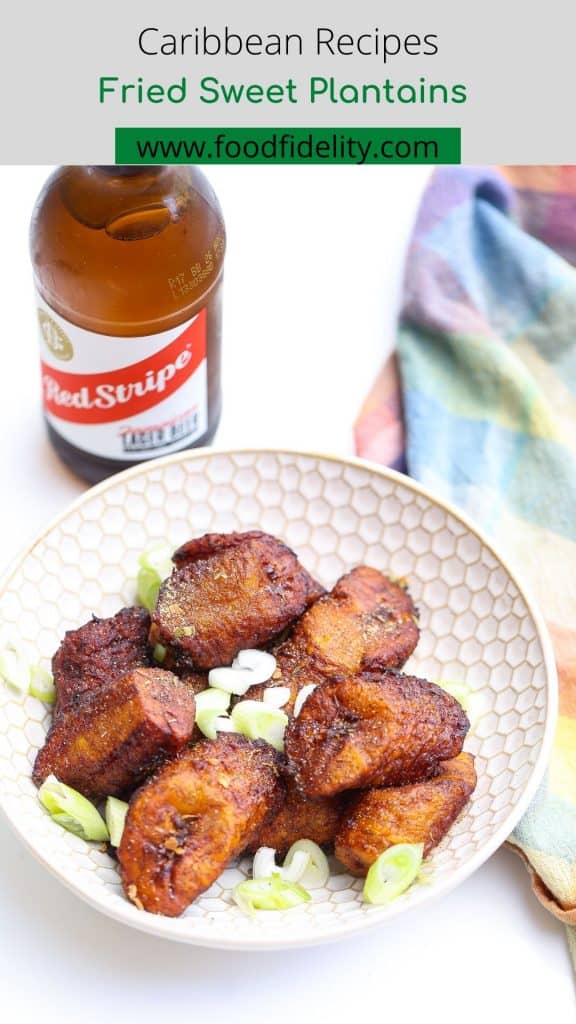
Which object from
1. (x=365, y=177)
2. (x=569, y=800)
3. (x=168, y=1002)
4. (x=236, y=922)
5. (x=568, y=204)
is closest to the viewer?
(x=236, y=922)

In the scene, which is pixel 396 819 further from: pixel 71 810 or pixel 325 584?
pixel 325 584

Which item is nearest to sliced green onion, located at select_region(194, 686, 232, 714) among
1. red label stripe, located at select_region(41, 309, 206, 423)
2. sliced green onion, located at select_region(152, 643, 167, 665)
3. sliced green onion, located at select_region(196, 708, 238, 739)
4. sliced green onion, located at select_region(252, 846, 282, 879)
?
sliced green onion, located at select_region(196, 708, 238, 739)

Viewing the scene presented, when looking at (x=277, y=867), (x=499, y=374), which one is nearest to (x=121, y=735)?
(x=277, y=867)

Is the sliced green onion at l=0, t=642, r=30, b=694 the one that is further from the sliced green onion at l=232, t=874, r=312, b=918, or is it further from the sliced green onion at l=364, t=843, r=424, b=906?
the sliced green onion at l=364, t=843, r=424, b=906

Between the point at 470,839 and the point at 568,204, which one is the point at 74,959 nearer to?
the point at 470,839

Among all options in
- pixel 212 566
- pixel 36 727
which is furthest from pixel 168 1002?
pixel 212 566

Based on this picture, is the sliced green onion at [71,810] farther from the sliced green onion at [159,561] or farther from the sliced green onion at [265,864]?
the sliced green onion at [159,561]

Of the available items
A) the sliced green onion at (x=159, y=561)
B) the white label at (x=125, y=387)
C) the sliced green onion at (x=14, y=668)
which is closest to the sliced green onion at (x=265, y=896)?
the sliced green onion at (x=14, y=668)
